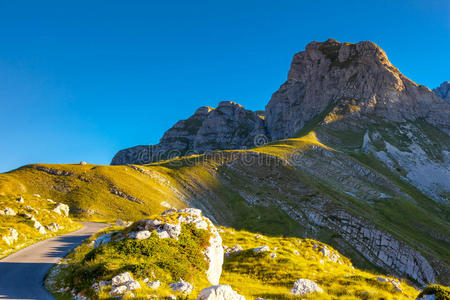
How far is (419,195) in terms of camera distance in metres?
110

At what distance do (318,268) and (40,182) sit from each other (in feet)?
264

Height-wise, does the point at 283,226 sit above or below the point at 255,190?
below

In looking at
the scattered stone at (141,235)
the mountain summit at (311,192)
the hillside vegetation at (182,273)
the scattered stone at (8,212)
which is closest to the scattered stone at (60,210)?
the mountain summit at (311,192)

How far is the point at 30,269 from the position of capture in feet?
68.5

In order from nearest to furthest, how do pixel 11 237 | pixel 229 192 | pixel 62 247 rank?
1. pixel 11 237
2. pixel 62 247
3. pixel 229 192

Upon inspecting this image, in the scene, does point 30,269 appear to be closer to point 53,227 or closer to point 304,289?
point 304,289

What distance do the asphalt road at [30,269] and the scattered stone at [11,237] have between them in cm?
220

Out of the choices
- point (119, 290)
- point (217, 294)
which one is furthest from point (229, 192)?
point (217, 294)

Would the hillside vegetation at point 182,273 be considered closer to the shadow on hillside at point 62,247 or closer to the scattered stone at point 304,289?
the scattered stone at point 304,289

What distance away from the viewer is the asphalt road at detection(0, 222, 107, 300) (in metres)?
15.6

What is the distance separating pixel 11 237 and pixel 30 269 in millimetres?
12708

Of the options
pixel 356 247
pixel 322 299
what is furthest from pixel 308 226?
pixel 322 299

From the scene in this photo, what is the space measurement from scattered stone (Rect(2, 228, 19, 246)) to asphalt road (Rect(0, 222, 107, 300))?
2204mm

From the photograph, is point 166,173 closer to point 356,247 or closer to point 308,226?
point 308,226
